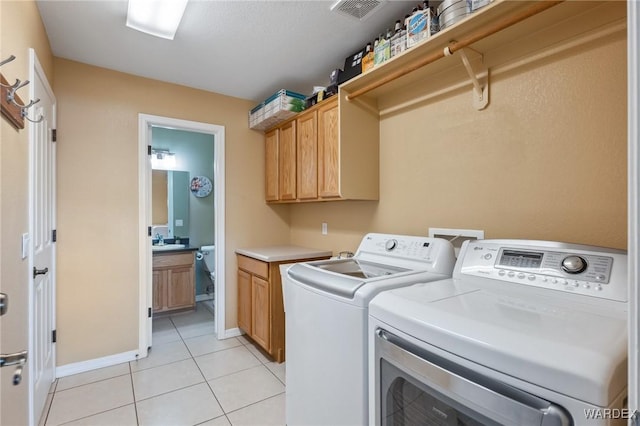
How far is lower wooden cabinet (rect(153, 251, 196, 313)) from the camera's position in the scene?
368 centimetres

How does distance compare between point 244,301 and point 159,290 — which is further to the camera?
point 159,290

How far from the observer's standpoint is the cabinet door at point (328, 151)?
2.25 meters

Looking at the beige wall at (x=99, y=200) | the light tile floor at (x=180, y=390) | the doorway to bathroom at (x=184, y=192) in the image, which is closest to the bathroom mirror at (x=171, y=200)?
the doorway to bathroom at (x=184, y=192)

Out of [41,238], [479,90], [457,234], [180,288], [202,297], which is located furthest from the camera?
[202,297]

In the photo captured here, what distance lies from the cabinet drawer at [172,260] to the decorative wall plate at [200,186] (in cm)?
106

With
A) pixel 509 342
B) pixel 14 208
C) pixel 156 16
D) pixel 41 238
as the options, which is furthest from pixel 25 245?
pixel 509 342

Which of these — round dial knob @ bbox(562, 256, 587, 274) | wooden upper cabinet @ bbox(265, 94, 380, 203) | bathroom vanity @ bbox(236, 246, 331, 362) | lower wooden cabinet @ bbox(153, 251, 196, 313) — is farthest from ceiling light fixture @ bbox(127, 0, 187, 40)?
lower wooden cabinet @ bbox(153, 251, 196, 313)

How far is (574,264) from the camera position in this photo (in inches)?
40.7

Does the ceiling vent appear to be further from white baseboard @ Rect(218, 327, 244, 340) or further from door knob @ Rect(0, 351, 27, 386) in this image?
white baseboard @ Rect(218, 327, 244, 340)

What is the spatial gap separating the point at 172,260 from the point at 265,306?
1809 millimetres

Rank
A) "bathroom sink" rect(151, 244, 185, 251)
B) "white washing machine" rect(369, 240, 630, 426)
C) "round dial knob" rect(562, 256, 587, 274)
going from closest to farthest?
"white washing machine" rect(369, 240, 630, 426) → "round dial knob" rect(562, 256, 587, 274) → "bathroom sink" rect(151, 244, 185, 251)

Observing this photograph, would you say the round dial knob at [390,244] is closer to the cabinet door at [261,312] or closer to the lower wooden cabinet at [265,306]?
the lower wooden cabinet at [265,306]

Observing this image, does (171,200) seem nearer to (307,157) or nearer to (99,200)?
(99,200)

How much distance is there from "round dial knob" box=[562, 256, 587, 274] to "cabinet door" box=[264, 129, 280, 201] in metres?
2.43
